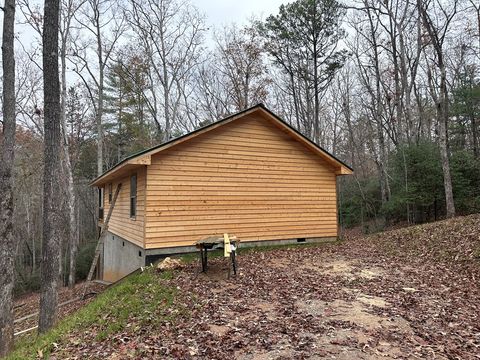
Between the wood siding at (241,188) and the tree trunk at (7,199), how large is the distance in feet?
10.5

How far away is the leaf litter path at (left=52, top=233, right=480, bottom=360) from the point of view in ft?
13.2

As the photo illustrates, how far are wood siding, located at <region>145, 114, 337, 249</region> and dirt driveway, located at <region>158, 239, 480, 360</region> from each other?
2.02m

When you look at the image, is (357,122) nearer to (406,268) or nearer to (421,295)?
(406,268)

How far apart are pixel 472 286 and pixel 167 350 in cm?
601

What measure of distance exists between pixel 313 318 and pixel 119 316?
124 inches

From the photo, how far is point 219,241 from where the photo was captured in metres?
7.51

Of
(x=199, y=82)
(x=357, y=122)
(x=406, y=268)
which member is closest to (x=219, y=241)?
(x=406, y=268)

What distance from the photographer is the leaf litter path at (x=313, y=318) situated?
401cm

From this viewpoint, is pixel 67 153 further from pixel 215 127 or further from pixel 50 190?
pixel 50 190

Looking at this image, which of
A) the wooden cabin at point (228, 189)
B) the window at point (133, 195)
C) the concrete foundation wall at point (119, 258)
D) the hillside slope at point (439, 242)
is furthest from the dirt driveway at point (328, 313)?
the window at point (133, 195)

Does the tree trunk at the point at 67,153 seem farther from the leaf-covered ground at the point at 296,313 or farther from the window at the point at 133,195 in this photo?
the leaf-covered ground at the point at 296,313

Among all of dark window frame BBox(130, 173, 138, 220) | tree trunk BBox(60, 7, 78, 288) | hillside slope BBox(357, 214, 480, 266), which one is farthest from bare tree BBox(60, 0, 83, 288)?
hillside slope BBox(357, 214, 480, 266)

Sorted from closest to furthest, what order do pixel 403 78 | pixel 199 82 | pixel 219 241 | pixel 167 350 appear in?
pixel 167 350, pixel 219 241, pixel 403 78, pixel 199 82

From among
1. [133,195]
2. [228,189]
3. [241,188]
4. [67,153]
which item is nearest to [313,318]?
[228,189]
